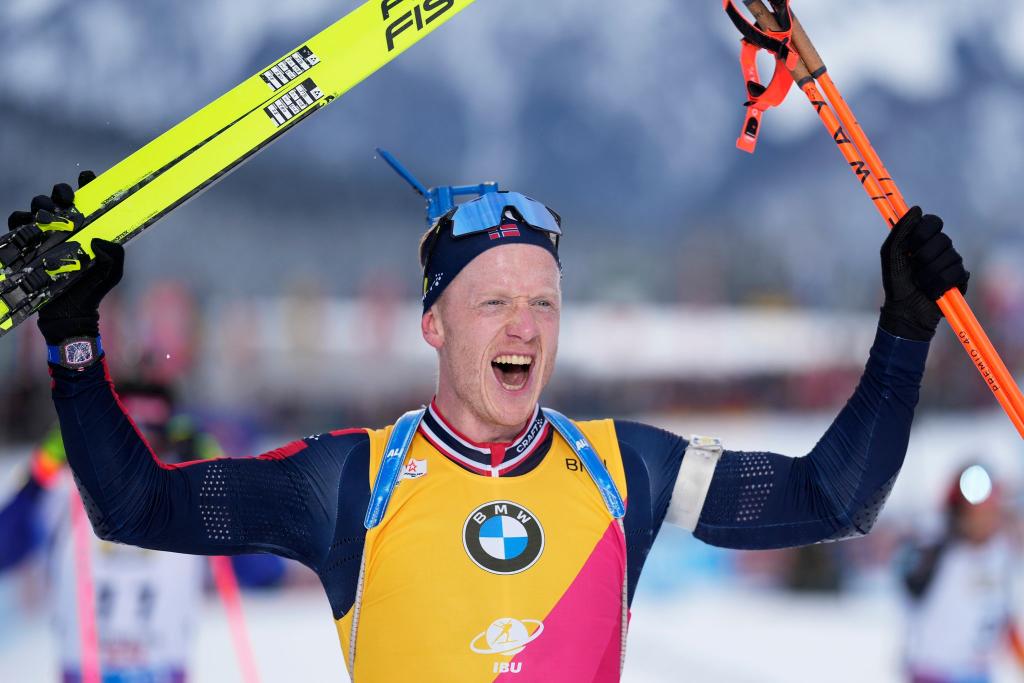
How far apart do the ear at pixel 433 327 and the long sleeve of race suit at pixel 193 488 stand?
272 millimetres

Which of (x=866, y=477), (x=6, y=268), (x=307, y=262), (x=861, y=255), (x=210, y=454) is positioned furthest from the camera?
(x=861, y=255)

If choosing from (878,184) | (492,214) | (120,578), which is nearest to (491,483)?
(492,214)

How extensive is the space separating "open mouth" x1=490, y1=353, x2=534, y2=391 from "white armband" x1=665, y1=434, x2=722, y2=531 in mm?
406

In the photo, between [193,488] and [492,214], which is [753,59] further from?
[193,488]

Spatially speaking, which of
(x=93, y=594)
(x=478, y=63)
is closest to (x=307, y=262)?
(x=478, y=63)

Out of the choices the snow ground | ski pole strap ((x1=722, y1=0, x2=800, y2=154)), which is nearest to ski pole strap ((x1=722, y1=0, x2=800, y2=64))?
ski pole strap ((x1=722, y1=0, x2=800, y2=154))

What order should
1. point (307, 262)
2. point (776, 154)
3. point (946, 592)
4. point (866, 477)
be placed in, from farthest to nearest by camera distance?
1. point (776, 154)
2. point (307, 262)
3. point (946, 592)
4. point (866, 477)

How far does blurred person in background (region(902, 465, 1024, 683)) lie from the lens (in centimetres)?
614

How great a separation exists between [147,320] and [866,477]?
1077cm

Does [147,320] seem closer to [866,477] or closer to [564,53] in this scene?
[564,53]

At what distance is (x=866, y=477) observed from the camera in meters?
2.62

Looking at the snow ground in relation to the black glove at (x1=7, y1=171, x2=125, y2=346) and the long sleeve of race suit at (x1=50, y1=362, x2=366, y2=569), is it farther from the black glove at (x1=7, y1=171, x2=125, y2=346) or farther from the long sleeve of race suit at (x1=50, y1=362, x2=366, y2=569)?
the black glove at (x1=7, y1=171, x2=125, y2=346)

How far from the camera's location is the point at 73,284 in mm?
2309

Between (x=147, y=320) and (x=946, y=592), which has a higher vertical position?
(x=147, y=320)
